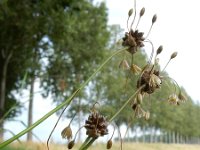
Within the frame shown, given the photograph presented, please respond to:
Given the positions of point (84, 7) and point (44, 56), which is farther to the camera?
point (44, 56)

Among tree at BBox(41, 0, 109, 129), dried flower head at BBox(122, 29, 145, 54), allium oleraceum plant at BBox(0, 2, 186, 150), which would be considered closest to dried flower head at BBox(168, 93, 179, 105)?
allium oleraceum plant at BBox(0, 2, 186, 150)

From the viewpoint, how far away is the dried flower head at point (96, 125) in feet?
2.99

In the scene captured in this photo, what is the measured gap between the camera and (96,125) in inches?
36.5

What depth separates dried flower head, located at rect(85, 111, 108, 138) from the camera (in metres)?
0.91

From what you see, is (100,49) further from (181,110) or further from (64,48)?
(181,110)

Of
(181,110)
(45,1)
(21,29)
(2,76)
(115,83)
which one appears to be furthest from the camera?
(181,110)

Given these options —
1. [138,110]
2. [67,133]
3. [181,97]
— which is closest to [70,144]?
[67,133]

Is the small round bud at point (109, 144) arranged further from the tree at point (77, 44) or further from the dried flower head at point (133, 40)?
the tree at point (77, 44)

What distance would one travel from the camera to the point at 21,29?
24828 millimetres

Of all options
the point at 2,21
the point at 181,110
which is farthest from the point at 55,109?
the point at 181,110

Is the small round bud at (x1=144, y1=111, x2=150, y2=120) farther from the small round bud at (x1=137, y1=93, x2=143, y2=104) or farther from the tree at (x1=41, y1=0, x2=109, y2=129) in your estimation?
the tree at (x1=41, y1=0, x2=109, y2=129)

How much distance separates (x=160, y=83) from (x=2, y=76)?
2595 centimetres

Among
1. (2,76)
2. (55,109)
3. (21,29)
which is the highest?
(21,29)

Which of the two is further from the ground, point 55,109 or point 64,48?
point 64,48
